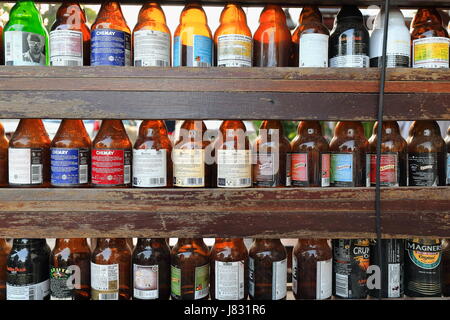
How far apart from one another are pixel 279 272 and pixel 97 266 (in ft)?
1.62

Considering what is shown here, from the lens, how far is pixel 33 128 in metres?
0.99

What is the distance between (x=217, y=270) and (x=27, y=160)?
573 millimetres

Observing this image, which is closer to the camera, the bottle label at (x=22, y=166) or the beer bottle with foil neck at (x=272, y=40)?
the bottle label at (x=22, y=166)

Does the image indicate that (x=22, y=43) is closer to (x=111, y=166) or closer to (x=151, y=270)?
(x=111, y=166)

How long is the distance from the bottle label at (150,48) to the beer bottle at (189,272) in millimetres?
507

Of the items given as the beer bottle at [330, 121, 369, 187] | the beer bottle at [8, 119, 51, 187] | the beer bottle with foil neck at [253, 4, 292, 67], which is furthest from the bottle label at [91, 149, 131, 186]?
the beer bottle at [330, 121, 369, 187]

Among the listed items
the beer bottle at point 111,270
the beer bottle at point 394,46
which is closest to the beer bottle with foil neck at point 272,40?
the beer bottle at point 394,46

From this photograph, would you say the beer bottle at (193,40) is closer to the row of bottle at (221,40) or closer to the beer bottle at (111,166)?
the row of bottle at (221,40)

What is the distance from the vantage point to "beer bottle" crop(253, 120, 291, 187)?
37.3 inches

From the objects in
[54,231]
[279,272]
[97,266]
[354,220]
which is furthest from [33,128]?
→ [354,220]

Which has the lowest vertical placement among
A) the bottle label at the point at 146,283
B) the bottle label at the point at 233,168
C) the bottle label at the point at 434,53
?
the bottle label at the point at 146,283

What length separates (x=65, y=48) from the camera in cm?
89

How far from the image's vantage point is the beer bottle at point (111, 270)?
92cm

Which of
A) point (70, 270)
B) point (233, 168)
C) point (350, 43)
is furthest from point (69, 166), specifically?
point (350, 43)
